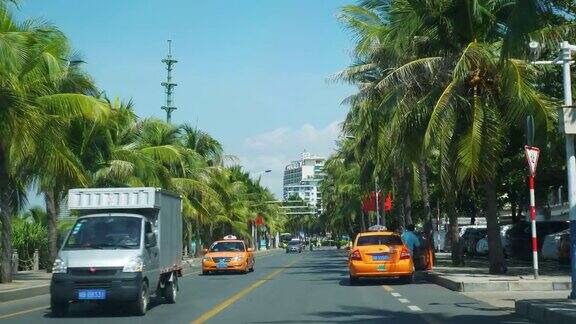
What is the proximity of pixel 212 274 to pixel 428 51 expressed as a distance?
1471cm

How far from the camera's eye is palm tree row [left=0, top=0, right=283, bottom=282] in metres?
20.6

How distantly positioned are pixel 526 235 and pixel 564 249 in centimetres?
Result: 679

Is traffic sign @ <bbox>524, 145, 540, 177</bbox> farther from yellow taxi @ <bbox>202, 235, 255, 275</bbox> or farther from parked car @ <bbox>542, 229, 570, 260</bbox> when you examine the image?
yellow taxi @ <bbox>202, 235, 255, 275</bbox>

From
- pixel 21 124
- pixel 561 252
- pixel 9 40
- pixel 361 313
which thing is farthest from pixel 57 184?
pixel 561 252

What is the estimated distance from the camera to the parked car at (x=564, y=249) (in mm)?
28330

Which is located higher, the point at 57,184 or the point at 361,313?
the point at 57,184

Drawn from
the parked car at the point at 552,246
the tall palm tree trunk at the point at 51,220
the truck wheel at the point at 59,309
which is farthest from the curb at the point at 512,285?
the tall palm tree trunk at the point at 51,220

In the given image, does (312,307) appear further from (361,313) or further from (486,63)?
(486,63)

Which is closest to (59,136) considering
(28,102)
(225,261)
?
(28,102)

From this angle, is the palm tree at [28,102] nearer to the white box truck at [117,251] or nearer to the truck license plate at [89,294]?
the white box truck at [117,251]

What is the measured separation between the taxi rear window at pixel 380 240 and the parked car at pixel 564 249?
8158 mm

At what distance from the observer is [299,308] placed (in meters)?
16.3

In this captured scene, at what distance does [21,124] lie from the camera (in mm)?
20047

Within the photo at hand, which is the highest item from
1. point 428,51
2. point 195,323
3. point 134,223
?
point 428,51
